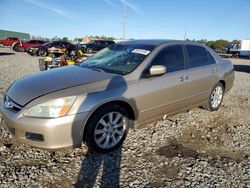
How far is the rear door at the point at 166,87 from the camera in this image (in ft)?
12.8

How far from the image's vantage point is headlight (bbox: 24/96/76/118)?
3.05 m

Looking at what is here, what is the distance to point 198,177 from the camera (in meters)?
3.04

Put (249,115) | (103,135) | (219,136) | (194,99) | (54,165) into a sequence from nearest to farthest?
(54,165)
(103,135)
(219,136)
(194,99)
(249,115)

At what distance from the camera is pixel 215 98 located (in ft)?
18.5

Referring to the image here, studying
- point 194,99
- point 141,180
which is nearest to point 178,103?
point 194,99

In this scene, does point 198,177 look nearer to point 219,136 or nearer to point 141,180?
point 141,180

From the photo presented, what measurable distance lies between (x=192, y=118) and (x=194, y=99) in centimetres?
55

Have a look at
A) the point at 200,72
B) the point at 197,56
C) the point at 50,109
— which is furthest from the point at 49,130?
the point at 197,56

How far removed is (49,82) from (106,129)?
1.05 metres

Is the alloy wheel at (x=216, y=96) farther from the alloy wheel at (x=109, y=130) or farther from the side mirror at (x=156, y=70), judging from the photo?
the alloy wheel at (x=109, y=130)

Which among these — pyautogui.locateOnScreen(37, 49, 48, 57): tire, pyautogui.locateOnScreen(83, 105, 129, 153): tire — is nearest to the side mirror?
pyautogui.locateOnScreen(83, 105, 129, 153): tire

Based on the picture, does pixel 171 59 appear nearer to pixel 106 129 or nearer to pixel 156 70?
pixel 156 70

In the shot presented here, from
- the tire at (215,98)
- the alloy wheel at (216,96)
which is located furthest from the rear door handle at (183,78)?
the alloy wheel at (216,96)

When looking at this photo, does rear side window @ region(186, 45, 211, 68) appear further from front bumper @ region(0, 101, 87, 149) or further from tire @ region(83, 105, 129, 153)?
front bumper @ region(0, 101, 87, 149)
